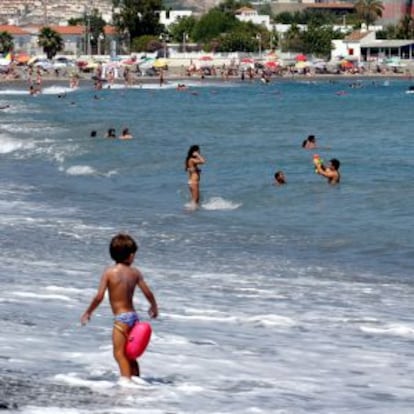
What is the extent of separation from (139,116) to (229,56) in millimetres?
101781

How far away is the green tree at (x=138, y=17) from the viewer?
18888cm

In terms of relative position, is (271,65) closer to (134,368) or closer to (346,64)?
(346,64)

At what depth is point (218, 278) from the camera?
1822cm

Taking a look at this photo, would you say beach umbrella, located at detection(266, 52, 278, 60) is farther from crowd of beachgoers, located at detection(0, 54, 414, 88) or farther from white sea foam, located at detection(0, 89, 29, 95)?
white sea foam, located at detection(0, 89, 29, 95)

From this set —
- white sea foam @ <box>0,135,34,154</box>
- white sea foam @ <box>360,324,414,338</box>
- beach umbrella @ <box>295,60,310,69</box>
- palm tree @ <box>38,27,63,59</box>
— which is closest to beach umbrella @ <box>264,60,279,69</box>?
beach umbrella @ <box>295,60,310,69</box>

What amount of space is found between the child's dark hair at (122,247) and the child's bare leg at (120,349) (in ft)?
1.75

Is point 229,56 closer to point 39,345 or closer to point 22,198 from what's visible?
point 22,198

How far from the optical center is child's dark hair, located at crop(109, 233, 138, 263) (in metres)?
10.8

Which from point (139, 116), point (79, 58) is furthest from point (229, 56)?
point (139, 116)

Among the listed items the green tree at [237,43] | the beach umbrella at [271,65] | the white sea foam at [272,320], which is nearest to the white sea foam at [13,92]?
the beach umbrella at [271,65]

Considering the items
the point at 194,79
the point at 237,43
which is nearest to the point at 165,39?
the point at 237,43

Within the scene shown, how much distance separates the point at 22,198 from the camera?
29.2 meters

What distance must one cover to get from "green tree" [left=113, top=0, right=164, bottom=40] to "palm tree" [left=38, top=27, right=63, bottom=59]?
30.6 feet

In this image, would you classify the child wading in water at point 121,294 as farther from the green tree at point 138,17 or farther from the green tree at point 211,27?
the green tree at point 211,27
